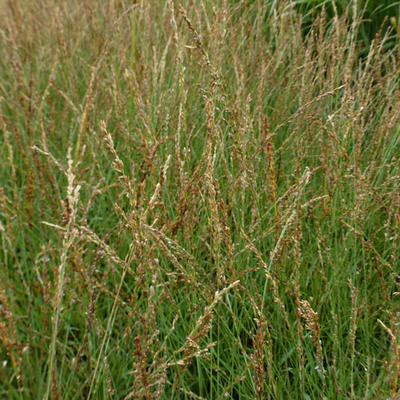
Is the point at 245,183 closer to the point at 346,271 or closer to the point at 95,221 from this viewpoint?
the point at 346,271

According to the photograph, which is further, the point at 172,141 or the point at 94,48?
the point at 94,48

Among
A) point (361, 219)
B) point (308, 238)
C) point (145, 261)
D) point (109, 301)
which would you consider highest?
point (145, 261)

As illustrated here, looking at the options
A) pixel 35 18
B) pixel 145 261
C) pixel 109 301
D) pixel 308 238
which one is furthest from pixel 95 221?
pixel 35 18

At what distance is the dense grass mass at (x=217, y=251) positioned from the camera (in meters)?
1.01

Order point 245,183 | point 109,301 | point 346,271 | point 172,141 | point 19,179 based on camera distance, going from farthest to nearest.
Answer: point 19,179
point 172,141
point 109,301
point 346,271
point 245,183

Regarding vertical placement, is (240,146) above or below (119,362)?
above

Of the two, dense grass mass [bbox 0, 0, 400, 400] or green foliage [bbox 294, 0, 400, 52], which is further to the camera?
green foliage [bbox 294, 0, 400, 52]

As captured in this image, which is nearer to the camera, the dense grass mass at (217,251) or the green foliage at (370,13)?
the dense grass mass at (217,251)

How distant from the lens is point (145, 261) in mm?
1016

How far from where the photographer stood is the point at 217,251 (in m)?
1.04

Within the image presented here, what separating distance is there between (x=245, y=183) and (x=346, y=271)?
0.40 m

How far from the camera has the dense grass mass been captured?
1.01 m

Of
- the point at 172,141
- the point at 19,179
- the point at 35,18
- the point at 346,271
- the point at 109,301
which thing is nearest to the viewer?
the point at 346,271

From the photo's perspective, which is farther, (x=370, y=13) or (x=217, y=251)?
(x=370, y=13)
